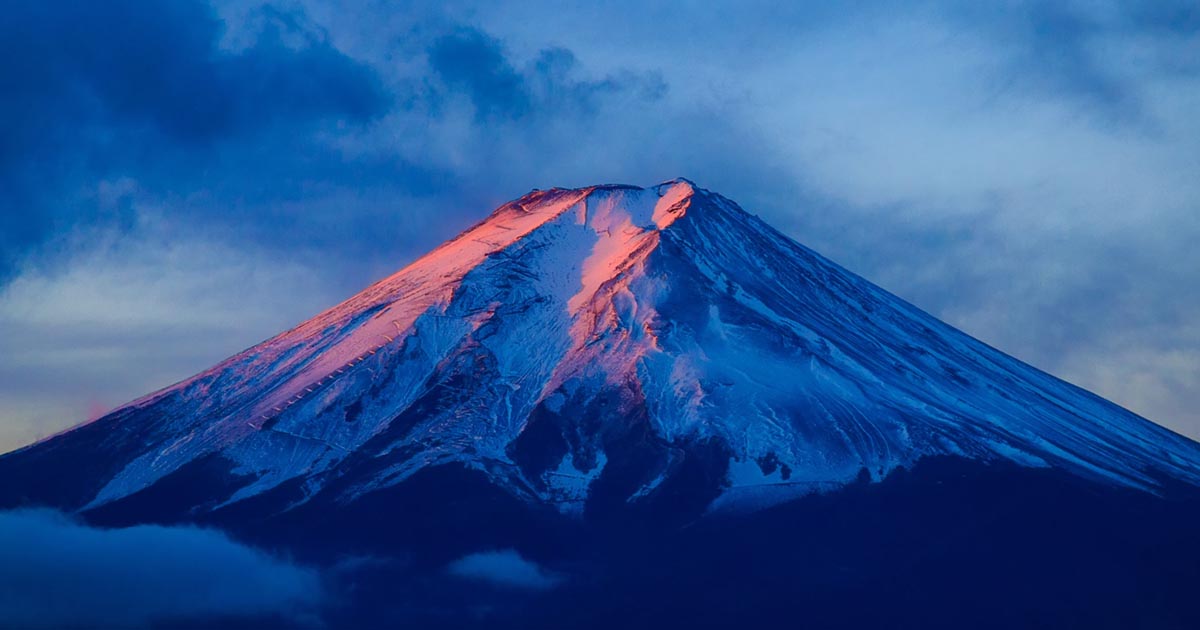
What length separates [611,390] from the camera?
84812 millimetres

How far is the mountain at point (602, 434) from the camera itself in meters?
80.2

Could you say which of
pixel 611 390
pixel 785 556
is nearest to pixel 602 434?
pixel 611 390

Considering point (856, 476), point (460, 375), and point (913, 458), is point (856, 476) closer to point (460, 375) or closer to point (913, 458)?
point (913, 458)

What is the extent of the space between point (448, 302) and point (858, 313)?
959 inches

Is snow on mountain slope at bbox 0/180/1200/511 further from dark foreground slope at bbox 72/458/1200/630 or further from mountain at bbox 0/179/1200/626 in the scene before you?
dark foreground slope at bbox 72/458/1200/630

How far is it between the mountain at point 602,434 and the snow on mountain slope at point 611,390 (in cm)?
15

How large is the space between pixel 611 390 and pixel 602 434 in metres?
2.68

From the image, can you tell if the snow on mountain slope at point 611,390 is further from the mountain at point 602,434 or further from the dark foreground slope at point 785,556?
the dark foreground slope at point 785,556

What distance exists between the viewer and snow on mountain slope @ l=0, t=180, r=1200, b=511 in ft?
271

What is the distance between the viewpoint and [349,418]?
85750 millimetres

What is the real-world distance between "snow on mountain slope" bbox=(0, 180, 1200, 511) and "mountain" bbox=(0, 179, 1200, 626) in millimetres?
147

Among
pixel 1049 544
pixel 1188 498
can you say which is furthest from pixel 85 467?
pixel 1188 498

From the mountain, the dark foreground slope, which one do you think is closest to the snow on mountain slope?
the mountain

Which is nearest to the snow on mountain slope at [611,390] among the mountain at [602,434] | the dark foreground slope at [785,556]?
the mountain at [602,434]
